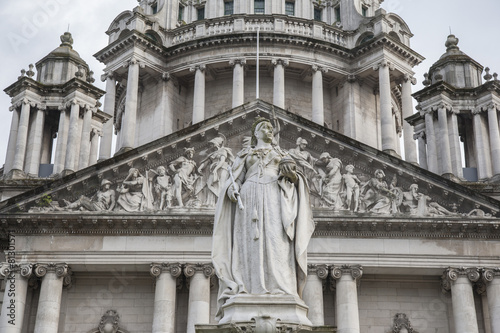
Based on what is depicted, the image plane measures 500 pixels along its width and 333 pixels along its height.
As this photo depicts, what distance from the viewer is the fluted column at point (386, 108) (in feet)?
156

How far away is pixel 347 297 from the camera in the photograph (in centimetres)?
2961

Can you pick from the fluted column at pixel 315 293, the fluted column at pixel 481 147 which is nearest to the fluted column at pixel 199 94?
the fluted column at pixel 481 147

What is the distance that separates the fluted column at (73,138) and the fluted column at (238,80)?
10725mm

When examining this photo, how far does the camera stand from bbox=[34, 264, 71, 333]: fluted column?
29.3 metres

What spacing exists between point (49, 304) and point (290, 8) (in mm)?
33036

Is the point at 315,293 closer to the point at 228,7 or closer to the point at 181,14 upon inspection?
the point at 228,7

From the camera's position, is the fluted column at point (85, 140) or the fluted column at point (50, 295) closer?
the fluted column at point (50, 295)

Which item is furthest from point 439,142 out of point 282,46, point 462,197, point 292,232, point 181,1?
point 292,232

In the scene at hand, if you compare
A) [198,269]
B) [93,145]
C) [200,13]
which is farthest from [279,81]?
[198,269]

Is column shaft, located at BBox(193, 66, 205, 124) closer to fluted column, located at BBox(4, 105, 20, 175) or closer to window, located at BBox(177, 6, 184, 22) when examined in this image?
window, located at BBox(177, 6, 184, 22)

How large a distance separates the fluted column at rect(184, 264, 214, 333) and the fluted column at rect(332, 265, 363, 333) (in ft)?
14.8

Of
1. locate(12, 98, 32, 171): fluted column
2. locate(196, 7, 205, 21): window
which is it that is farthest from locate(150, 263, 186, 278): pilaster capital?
locate(196, 7, 205, 21): window

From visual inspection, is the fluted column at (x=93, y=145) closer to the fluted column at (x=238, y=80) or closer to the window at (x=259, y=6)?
the fluted column at (x=238, y=80)

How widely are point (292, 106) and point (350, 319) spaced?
2451 cm
